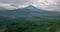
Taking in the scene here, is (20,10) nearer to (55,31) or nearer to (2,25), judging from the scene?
(2,25)

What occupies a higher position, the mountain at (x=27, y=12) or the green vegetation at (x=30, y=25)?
the mountain at (x=27, y=12)

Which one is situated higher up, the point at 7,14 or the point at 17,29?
the point at 7,14

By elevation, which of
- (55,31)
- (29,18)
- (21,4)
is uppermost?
(21,4)

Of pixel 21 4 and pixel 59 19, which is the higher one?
pixel 21 4

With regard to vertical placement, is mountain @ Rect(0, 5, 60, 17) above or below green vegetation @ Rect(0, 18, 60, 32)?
above

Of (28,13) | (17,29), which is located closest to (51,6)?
(28,13)

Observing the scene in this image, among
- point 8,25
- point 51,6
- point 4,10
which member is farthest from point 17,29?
point 51,6

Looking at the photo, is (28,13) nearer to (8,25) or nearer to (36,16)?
(36,16)
